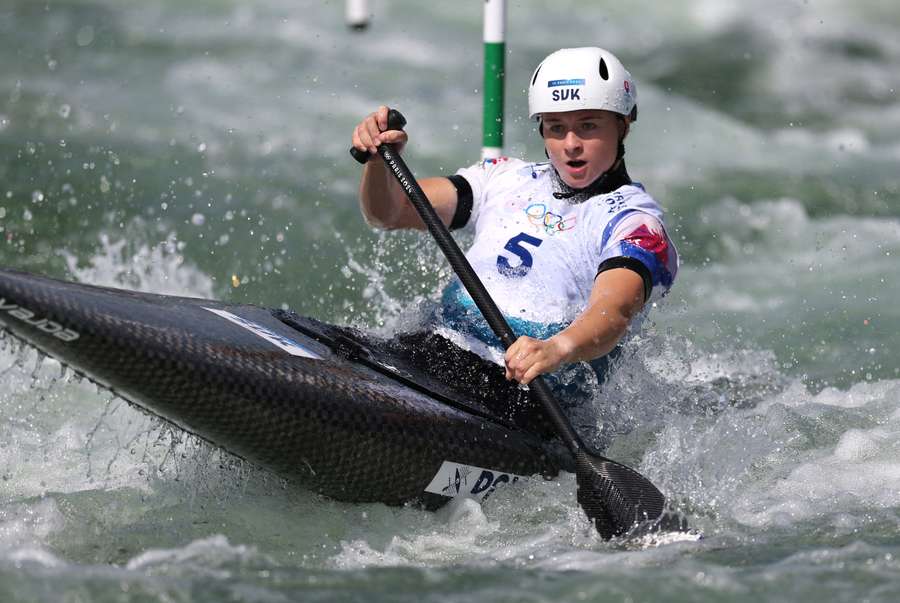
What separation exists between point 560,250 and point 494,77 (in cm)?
170

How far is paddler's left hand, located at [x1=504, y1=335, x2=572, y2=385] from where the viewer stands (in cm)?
355

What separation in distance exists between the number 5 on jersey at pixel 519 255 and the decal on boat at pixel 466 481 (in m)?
0.63

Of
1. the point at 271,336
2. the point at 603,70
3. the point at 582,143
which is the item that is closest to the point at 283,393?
the point at 271,336

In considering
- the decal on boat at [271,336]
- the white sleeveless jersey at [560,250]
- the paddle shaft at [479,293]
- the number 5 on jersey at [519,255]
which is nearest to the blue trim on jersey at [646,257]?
the white sleeveless jersey at [560,250]

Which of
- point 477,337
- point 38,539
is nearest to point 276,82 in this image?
point 477,337

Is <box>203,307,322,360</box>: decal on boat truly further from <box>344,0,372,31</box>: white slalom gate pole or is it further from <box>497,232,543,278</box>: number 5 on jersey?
<box>344,0,372,31</box>: white slalom gate pole

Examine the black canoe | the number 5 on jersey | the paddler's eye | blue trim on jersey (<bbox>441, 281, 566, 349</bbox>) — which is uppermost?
the paddler's eye

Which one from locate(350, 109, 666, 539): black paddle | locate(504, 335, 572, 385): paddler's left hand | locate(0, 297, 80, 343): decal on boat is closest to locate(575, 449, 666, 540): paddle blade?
locate(350, 109, 666, 539): black paddle

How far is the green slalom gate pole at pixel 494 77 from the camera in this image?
5.44 m

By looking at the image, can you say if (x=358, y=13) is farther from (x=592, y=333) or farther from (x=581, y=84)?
(x=592, y=333)

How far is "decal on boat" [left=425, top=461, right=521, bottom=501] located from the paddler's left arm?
335 mm

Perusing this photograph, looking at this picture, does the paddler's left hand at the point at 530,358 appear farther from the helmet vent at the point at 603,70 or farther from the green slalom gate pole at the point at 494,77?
the green slalom gate pole at the point at 494,77

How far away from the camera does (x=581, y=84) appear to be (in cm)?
404

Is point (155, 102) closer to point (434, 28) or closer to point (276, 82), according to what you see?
point (276, 82)
